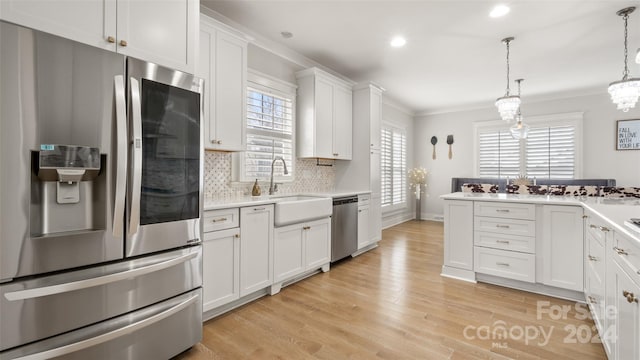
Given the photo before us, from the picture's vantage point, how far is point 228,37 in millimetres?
2811

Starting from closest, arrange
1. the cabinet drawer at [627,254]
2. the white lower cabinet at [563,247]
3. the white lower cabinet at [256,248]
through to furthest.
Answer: the cabinet drawer at [627,254], the white lower cabinet at [256,248], the white lower cabinet at [563,247]

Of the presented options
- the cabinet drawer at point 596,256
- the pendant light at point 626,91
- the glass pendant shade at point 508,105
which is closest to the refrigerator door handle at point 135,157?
the cabinet drawer at point 596,256

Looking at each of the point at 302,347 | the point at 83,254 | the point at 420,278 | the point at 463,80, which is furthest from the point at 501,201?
the point at 83,254

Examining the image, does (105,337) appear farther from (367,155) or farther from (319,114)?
(367,155)

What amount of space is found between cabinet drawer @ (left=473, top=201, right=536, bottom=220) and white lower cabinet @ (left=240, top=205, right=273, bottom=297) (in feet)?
7.40

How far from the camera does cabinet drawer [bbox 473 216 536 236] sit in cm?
301

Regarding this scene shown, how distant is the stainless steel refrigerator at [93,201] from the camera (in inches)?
51.6

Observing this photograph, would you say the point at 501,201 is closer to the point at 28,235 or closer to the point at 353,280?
the point at 353,280

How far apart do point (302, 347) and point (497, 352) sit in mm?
1317

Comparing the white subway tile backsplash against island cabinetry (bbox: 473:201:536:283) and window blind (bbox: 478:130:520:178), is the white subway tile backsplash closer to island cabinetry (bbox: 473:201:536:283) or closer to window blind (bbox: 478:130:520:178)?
island cabinetry (bbox: 473:201:536:283)

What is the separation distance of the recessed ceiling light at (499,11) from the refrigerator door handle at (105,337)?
3681mm

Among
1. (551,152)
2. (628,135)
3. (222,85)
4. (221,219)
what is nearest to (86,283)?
(221,219)

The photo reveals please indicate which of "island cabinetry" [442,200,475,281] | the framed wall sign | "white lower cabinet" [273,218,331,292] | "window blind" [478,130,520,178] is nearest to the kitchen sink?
"white lower cabinet" [273,218,331,292]

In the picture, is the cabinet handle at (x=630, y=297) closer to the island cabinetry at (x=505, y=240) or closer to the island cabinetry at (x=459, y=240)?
Answer: the island cabinetry at (x=505, y=240)
